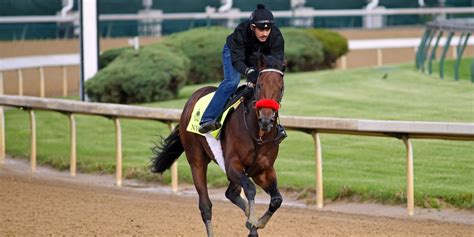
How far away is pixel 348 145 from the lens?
42.6 feet

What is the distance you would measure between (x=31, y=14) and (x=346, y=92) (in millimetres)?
5458

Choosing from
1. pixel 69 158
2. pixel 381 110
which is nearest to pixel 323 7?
pixel 381 110

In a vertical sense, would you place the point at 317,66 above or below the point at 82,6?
below

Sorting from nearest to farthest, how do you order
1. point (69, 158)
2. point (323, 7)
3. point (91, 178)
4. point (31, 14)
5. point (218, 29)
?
point (91, 178), point (69, 158), point (31, 14), point (218, 29), point (323, 7)

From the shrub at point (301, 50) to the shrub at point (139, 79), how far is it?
4605 millimetres

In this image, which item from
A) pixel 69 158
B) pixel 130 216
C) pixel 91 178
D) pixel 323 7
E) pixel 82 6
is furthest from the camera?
pixel 323 7

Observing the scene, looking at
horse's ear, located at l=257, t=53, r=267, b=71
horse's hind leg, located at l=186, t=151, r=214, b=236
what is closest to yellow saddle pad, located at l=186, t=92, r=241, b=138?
horse's hind leg, located at l=186, t=151, r=214, b=236

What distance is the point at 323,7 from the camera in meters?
26.3

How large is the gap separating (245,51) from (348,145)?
5384mm

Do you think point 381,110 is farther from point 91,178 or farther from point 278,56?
point 278,56

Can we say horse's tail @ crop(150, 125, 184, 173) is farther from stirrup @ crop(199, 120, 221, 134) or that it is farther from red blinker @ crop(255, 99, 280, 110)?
red blinker @ crop(255, 99, 280, 110)

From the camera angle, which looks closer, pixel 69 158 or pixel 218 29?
pixel 69 158

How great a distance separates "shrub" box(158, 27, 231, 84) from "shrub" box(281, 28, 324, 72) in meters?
2.01

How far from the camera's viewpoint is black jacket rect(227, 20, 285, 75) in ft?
24.9
